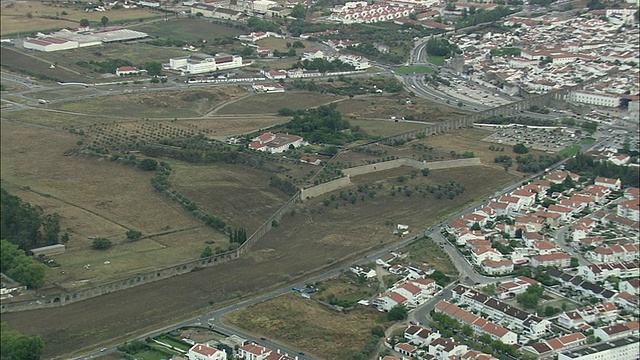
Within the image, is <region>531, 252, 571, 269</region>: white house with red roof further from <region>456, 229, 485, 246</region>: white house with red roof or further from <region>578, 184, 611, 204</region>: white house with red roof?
<region>578, 184, 611, 204</region>: white house with red roof

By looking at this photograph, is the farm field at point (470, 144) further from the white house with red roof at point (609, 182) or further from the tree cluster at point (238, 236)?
the tree cluster at point (238, 236)

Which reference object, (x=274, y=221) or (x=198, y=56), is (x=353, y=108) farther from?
(x=274, y=221)

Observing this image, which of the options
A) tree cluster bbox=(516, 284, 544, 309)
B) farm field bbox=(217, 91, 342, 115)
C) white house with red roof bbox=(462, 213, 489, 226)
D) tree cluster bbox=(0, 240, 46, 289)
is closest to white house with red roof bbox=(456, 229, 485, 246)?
white house with red roof bbox=(462, 213, 489, 226)

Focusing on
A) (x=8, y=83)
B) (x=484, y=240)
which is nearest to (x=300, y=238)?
(x=484, y=240)

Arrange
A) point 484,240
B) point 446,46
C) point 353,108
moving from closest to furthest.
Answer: point 484,240 → point 353,108 → point 446,46

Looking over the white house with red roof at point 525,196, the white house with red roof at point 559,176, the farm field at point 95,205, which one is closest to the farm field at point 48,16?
the farm field at point 95,205
